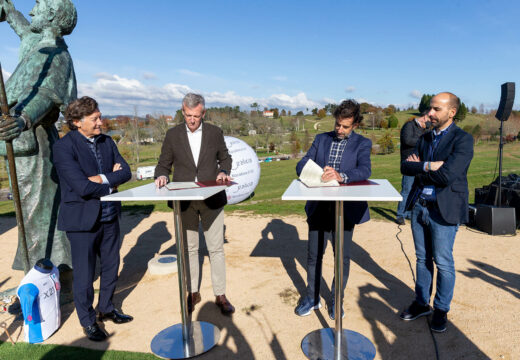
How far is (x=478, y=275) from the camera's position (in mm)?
4633

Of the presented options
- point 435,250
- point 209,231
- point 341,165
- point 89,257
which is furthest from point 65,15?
point 435,250

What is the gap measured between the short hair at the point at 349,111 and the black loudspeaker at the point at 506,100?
183 inches

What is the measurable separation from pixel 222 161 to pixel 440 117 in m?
2.21

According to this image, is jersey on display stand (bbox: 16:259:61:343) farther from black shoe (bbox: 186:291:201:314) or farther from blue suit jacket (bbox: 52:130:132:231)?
black shoe (bbox: 186:291:201:314)

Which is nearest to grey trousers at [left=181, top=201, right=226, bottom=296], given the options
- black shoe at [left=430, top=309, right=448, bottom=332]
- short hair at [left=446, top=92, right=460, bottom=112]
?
black shoe at [left=430, top=309, right=448, bottom=332]

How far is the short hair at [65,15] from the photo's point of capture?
3.86 m

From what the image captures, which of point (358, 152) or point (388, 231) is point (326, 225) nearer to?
point (358, 152)

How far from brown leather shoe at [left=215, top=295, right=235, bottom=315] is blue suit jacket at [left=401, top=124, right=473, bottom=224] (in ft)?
7.71

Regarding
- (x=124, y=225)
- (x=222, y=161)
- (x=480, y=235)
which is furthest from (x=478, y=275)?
(x=124, y=225)

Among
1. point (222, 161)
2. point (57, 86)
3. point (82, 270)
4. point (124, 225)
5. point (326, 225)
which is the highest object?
point (57, 86)

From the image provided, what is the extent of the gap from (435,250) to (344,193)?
1560 millimetres

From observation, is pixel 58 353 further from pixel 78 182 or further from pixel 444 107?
pixel 444 107

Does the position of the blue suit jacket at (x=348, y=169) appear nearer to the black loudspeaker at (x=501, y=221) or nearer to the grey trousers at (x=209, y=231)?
the grey trousers at (x=209, y=231)

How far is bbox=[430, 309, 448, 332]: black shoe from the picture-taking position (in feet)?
10.8
